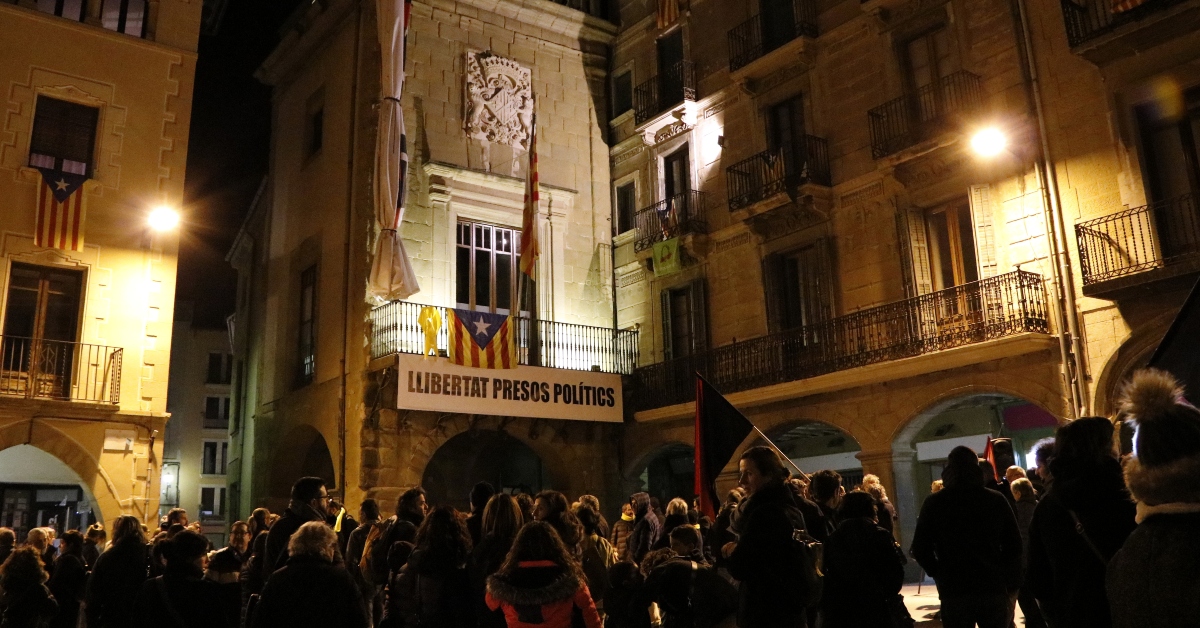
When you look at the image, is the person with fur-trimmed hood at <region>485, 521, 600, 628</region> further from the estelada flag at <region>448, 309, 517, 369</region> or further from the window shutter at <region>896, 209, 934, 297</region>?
the estelada flag at <region>448, 309, 517, 369</region>

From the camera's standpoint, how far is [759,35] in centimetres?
1997

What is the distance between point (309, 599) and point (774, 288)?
15.1 metres

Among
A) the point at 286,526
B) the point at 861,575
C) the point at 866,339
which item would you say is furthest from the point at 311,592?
the point at 866,339

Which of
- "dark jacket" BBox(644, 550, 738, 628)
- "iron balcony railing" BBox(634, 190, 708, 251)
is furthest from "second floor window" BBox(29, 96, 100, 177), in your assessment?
"dark jacket" BBox(644, 550, 738, 628)

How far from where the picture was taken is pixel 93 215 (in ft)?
57.6

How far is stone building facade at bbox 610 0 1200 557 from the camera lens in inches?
556

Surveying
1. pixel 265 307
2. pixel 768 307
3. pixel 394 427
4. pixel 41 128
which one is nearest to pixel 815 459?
pixel 768 307

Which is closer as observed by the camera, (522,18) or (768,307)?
(768,307)

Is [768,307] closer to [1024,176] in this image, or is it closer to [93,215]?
[1024,176]

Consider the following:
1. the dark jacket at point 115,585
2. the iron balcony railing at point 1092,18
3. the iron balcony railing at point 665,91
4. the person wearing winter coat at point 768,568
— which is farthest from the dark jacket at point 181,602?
the iron balcony railing at point 665,91

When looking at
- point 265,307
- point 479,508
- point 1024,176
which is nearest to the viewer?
point 479,508

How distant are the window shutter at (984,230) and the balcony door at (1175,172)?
7.85 ft

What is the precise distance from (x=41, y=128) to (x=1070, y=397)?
18072 millimetres

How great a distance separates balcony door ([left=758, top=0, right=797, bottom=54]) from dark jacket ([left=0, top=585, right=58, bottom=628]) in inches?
636
